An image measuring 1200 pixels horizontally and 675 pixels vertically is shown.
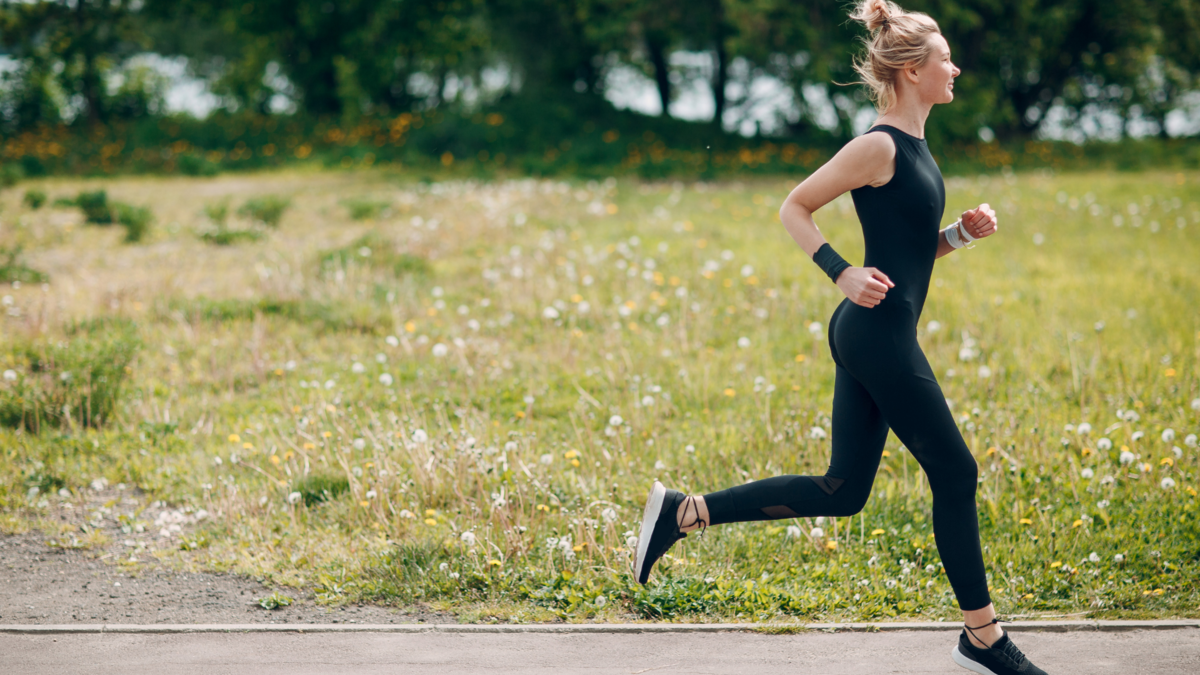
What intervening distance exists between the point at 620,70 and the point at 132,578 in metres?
25.2

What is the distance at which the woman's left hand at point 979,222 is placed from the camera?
3498mm

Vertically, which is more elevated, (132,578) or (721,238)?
(721,238)

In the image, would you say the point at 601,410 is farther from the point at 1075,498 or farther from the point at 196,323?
the point at 196,323

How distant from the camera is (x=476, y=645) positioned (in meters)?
3.64

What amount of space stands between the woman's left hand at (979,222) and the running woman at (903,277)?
0.26m

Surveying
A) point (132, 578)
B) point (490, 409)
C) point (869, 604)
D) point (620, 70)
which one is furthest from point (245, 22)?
point (869, 604)

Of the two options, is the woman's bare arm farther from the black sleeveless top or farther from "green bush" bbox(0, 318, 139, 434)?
"green bush" bbox(0, 318, 139, 434)

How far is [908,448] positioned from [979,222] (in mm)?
913

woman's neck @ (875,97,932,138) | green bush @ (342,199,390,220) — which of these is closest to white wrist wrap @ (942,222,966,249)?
woman's neck @ (875,97,932,138)

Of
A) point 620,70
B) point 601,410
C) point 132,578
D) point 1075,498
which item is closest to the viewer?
point 132,578

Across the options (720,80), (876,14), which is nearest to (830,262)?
(876,14)

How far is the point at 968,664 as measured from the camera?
330cm

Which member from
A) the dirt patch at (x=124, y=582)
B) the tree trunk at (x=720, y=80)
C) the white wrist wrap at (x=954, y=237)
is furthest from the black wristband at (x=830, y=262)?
the tree trunk at (x=720, y=80)

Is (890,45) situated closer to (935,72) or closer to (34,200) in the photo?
(935,72)
